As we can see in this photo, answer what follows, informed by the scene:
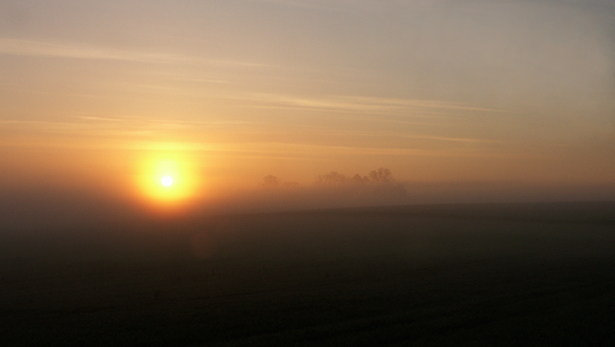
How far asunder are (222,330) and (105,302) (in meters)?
9.84

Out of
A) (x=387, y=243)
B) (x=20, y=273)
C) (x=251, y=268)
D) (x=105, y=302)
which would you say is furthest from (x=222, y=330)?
(x=387, y=243)

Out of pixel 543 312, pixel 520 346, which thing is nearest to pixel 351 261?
pixel 543 312

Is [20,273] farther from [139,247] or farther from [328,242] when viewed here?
[328,242]

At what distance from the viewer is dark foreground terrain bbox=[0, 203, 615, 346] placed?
20.9 meters

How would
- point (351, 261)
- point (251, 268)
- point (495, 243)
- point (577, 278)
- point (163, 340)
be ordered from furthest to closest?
point (495, 243) < point (351, 261) < point (251, 268) < point (577, 278) < point (163, 340)

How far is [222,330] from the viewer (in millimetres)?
21672

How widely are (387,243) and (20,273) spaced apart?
1453 inches

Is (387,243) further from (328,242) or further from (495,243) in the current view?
(495,243)

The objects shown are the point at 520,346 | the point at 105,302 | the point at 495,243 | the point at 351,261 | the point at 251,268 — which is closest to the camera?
the point at 520,346

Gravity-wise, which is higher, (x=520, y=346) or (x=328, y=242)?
(x=328, y=242)

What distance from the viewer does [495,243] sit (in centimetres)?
5644

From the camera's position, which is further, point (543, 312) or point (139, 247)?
point (139, 247)

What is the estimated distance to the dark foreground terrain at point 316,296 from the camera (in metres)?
20.9

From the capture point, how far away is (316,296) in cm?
2836
